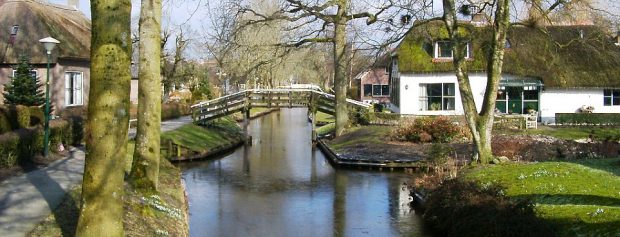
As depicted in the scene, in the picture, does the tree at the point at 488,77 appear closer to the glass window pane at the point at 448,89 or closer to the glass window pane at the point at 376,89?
the glass window pane at the point at 448,89

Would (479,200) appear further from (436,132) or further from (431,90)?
(431,90)

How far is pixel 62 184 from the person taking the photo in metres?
13.1

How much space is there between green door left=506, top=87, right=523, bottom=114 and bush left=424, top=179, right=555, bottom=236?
24.3 m

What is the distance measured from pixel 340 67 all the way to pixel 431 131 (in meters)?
6.67

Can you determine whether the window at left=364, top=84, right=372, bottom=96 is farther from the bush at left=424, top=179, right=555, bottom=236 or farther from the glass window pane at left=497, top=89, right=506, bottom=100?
the bush at left=424, top=179, right=555, bottom=236

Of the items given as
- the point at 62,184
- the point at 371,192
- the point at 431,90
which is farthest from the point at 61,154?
the point at 431,90

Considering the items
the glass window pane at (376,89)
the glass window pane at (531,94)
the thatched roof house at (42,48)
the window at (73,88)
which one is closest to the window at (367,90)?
the glass window pane at (376,89)

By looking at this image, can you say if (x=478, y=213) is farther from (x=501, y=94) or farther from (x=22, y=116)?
(x=501, y=94)

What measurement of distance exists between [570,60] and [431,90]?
8.18 m

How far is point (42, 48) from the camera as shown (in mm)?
28141

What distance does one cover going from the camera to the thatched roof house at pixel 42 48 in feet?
91.8

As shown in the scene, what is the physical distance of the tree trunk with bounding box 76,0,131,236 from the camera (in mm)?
6992

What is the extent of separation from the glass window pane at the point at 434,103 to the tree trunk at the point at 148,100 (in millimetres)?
26450

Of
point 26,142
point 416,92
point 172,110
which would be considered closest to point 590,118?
point 416,92
